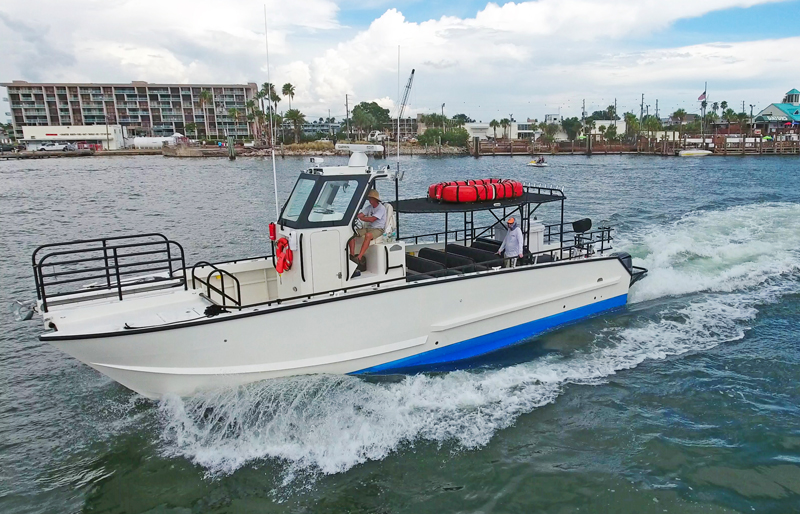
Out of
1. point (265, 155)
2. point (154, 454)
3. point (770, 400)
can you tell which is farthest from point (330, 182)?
point (265, 155)

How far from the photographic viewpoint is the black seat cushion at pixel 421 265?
1039 centimetres

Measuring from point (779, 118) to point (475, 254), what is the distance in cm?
13453

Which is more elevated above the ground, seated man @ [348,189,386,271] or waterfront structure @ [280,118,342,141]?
waterfront structure @ [280,118,342,141]

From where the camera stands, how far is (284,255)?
27.8 feet

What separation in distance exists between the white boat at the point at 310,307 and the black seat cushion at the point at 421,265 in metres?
0.02

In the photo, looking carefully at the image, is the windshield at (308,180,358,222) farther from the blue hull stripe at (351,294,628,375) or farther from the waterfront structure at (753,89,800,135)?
the waterfront structure at (753,89,800,135)

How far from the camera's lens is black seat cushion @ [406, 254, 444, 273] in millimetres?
10394

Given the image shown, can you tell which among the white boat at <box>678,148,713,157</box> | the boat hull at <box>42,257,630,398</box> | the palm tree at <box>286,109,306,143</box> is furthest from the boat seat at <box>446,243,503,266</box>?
the palm tree at <box>286,109,306,143</box>

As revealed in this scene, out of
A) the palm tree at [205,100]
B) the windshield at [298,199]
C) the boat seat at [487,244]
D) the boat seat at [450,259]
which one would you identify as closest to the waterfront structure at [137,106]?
Answer: the palm tree at [205,100]

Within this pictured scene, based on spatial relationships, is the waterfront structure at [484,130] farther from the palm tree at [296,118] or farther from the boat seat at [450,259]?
the boat seat at [450,259]

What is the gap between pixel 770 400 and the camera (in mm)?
8406

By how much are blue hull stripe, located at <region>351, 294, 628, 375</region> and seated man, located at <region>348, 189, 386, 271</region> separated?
5.72ft

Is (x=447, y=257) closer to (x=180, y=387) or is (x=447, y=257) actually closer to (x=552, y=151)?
(x=180, y=387)

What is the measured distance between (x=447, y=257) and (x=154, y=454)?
624cm
